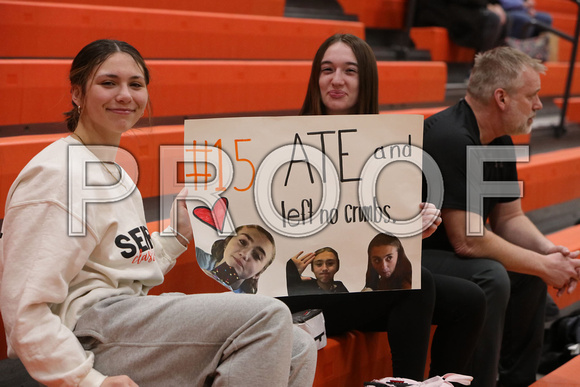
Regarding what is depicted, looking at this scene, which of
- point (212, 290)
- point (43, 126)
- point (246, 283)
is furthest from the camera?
point (43, 126)

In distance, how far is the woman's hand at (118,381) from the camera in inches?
40.4

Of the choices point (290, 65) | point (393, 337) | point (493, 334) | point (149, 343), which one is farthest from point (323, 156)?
point (290, 65)

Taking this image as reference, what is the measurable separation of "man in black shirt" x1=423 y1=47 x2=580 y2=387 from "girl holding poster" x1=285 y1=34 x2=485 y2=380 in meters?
0.13

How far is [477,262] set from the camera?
1.74 metres

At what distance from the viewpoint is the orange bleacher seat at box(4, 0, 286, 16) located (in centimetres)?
272

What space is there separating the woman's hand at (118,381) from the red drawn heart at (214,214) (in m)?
0.39

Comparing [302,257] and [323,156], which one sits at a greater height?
[323,156]

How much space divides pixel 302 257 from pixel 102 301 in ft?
1.47

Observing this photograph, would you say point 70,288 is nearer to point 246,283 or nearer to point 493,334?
point 246,283

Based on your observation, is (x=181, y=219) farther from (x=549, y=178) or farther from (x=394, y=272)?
(x=549, y=178)

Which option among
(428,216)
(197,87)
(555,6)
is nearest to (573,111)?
(555,6)

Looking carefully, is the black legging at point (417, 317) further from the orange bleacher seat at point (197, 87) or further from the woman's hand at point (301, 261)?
the orange bleacher seat at point (197, 87)

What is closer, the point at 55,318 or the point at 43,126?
the point at 55,318

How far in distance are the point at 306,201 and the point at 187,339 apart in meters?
0.46
